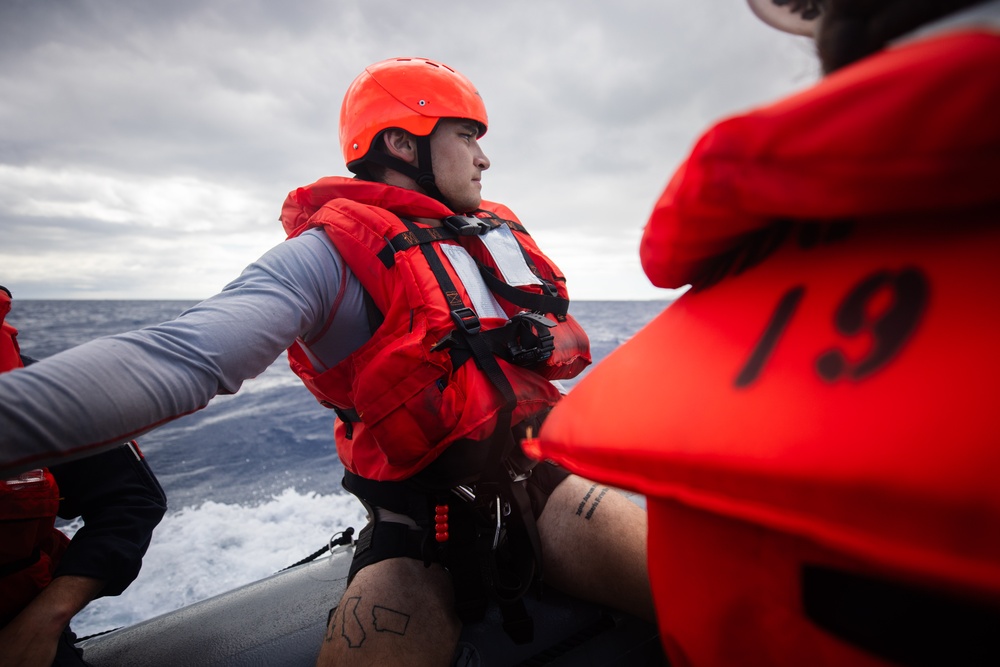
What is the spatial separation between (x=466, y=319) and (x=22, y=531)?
1537 millimetres

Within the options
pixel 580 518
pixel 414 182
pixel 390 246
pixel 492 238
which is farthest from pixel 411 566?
pixel 414 182

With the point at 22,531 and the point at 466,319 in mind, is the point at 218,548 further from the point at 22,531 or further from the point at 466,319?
the point at 466,319

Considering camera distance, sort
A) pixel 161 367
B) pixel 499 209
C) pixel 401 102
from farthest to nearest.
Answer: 1. pixel 499 209
2. pixel 401 102
3. pixel 161 367

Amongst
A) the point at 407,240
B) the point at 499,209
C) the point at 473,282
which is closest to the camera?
the point at 407,240

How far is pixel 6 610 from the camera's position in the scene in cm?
151

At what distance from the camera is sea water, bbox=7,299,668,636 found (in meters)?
3.13

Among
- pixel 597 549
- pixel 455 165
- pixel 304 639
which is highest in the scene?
pixel 455 165

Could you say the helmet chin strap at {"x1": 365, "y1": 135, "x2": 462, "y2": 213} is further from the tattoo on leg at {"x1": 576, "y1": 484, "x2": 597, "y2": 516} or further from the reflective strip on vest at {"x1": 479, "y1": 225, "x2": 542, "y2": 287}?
the tattoo on leg at {"x1": 576, "y1": 484, "x2": 597, "y2": 516}

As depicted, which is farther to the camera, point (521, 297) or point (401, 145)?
point (401, 145)

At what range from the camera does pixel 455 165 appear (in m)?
Result: 1.98

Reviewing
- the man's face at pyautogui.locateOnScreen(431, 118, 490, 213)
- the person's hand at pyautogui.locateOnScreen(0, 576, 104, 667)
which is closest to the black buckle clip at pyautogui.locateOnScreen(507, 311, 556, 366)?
the man's face at pyautogui.locateOnScreen(431, 118, 490, 213)

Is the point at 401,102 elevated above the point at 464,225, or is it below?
above

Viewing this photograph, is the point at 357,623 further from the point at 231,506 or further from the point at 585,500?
the point at 231,506

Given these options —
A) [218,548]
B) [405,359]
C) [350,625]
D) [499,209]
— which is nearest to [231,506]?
[218,548]
